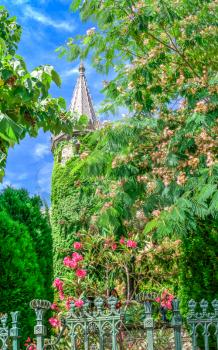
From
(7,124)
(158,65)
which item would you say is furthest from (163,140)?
(7,124)

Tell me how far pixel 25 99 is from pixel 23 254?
790cm

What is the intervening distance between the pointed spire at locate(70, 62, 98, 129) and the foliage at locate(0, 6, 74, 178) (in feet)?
44.0

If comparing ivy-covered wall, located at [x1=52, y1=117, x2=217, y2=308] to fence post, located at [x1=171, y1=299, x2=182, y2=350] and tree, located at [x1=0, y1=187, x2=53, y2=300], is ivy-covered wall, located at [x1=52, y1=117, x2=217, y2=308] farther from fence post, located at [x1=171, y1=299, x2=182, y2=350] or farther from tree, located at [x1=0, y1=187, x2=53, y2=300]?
fence post, located at [x1=171, y1=299, x2=182, y2=350]

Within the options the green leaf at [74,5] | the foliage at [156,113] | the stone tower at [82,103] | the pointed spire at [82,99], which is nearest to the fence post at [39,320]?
the foliage at [156,113]

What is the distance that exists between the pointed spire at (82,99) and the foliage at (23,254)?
6298 mm

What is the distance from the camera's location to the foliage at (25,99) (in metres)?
4.85

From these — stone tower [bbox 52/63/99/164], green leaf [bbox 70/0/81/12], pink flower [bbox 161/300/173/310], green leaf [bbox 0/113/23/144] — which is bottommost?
pink flower [bbox 161/300/173/310]

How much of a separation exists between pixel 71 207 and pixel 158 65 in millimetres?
7956

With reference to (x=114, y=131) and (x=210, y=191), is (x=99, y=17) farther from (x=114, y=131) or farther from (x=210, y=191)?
(x=210, y=191)

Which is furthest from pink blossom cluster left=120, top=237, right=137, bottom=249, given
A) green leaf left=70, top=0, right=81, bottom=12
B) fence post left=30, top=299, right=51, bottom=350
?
fence post left=30, top=299, right=51, bottom=350

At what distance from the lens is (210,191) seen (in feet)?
23.1

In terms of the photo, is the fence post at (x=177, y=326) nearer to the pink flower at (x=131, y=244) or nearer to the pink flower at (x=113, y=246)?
the pink flower at (x=131, y=244)

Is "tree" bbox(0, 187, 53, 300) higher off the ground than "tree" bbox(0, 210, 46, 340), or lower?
higher

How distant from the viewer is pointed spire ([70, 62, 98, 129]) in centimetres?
1991
